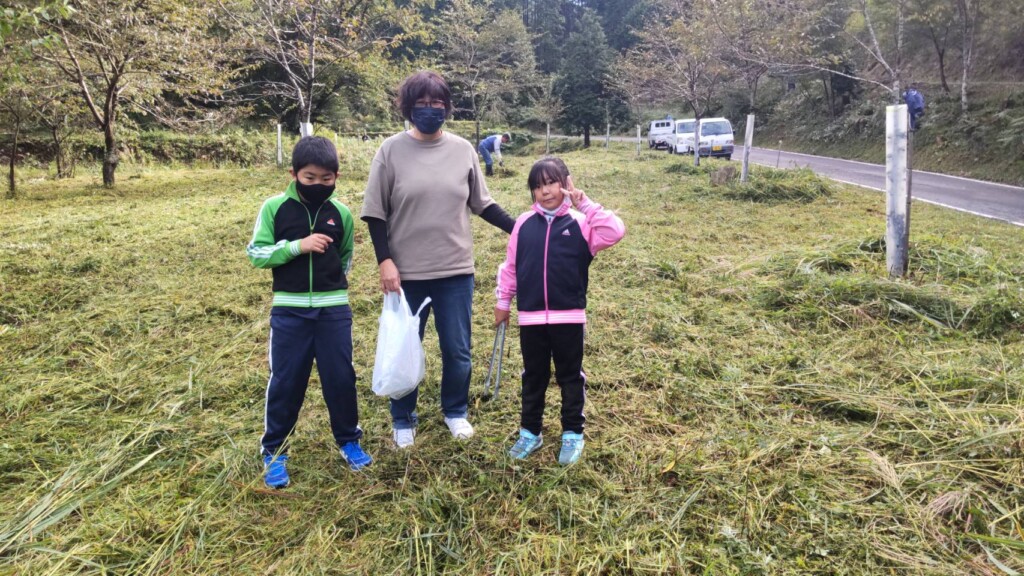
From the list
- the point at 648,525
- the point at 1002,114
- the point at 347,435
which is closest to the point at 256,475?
the point at 347,435

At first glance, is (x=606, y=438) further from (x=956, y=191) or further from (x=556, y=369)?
(x=956, y=191)

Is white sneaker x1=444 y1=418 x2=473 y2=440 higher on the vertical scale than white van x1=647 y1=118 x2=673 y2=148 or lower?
lower

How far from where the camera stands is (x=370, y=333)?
399 cm

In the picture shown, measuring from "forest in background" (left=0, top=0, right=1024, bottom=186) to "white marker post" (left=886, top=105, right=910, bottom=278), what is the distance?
3.64 ft

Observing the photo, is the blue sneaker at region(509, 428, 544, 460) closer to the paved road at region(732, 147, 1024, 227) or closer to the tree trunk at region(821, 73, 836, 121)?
the paved road at region(732, 147, 1024, 227)

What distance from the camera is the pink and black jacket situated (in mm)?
2227

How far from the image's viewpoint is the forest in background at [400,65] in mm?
9961

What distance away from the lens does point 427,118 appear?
2.23m

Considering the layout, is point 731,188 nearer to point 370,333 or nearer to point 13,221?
point 370,333

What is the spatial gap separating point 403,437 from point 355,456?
0.76ft

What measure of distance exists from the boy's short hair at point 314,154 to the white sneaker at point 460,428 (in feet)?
4.17

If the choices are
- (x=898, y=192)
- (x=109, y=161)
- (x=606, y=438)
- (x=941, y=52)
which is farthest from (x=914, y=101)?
(x=941, y=52)

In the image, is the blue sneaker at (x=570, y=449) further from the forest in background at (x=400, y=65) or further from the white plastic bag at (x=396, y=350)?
the forest in background at (x=400, y=65)

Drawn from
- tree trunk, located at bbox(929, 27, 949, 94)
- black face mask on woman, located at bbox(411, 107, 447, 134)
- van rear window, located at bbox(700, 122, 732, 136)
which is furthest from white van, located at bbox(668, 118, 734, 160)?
black face mask on woman, located at bbox(411, 107, 447, 134)
